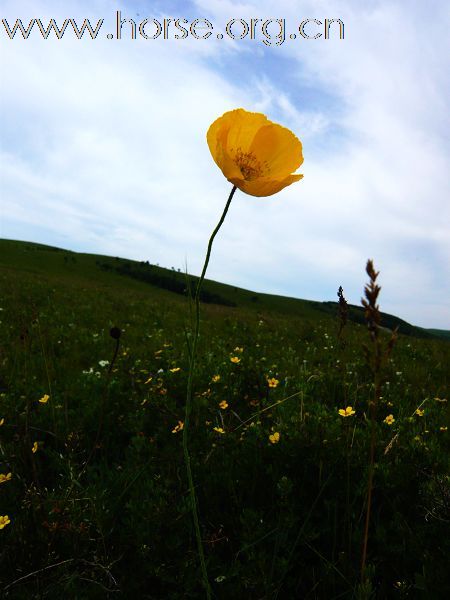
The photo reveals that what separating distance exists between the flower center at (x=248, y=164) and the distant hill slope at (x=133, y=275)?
61854 mm

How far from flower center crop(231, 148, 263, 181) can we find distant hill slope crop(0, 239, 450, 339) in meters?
61.9

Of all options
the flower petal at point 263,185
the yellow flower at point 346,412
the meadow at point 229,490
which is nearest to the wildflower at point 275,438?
the meadow at point 229,490

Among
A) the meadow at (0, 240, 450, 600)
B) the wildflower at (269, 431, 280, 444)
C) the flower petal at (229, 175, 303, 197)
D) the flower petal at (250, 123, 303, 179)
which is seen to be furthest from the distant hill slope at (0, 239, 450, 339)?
the flower petal at (229, 175, 303, 197)

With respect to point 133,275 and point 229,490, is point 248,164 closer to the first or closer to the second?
point 229,490

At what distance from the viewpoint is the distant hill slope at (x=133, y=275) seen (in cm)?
7006

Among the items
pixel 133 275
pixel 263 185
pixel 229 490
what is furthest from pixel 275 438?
pixel 133 275

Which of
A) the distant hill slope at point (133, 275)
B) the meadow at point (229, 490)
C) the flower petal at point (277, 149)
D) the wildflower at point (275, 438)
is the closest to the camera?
the flower petal at point (277, 149)

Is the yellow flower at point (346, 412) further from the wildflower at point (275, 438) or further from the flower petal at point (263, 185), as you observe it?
the flower petal at point (263, 185)

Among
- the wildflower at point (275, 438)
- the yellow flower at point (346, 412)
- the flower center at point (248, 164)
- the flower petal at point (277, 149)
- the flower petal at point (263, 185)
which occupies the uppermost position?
the flower petal at point (277, 149)

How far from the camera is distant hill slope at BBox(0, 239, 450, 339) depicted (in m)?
70.1

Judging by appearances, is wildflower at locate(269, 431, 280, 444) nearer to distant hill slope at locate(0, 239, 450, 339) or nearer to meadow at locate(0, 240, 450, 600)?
meadow at locate(0, 240, 450, 600)

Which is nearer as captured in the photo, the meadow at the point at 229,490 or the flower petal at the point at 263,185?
the flower petal at the point at 263,185

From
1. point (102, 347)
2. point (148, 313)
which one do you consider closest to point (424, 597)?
point (102, 347)

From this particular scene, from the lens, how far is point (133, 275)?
86.6 meters
